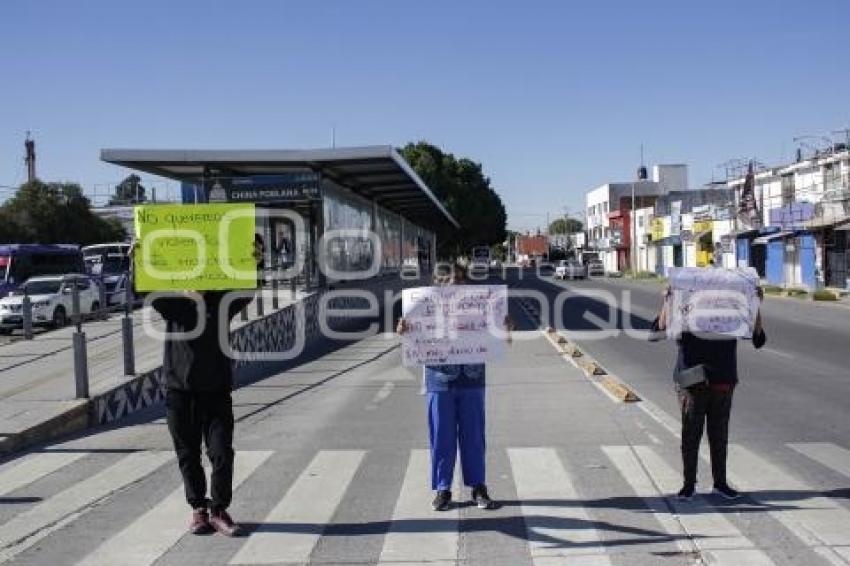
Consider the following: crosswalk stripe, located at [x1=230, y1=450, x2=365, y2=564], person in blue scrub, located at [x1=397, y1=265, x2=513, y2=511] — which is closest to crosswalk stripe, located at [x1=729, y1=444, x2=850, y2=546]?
person in blue scrub, located at [x1=397, y1=265, x2=513, y2=511]

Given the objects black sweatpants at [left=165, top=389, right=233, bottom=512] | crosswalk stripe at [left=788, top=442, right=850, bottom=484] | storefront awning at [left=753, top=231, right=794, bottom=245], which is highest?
storefront awning at [left=753, top=231, right=794, bottom=245]

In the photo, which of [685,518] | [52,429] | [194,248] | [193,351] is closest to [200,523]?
[193,351]

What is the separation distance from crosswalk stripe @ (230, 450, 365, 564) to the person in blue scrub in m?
0.83

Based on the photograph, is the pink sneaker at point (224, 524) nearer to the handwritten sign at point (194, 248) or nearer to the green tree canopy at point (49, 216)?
the handwritten sign at point (194, 248)

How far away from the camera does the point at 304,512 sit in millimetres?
7023

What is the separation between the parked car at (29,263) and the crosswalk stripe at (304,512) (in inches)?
1062

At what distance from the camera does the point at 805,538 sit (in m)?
6.00

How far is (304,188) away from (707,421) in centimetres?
2079

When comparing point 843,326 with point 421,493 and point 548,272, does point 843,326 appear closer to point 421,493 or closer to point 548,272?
point 421,493

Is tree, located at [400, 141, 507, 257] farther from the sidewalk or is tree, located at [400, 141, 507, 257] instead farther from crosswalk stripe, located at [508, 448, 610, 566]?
crosswalk stripe, located at [508, 448, 610, 566]

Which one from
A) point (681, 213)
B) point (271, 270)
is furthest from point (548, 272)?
point (271, 270)

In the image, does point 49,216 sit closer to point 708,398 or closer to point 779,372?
point 779,372

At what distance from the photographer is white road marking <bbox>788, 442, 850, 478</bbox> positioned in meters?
8.17

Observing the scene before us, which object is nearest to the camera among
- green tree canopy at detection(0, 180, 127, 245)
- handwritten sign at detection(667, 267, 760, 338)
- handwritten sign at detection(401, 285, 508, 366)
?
handwritten sign at detection(667, 267, 760, 338)
